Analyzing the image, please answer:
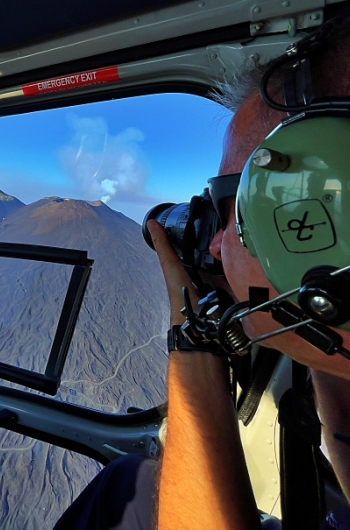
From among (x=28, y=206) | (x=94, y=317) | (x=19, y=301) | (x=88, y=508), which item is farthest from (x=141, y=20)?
(x=88, y=508)

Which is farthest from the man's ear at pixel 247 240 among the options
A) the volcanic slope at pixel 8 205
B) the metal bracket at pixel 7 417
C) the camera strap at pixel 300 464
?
the metal bracket at pixel 7 417

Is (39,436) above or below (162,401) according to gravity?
below

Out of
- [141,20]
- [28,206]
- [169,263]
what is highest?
[141,20]

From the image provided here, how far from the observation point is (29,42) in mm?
1344

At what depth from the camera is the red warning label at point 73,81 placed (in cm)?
131

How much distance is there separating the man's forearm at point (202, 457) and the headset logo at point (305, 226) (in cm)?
56

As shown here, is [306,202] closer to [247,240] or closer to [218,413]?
[247,240]

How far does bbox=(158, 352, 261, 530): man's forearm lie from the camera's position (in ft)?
2.60

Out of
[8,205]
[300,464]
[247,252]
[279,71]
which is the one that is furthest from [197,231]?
[8,205]

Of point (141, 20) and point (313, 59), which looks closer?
point (313, 59)

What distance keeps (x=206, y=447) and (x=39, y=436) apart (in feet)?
3.80

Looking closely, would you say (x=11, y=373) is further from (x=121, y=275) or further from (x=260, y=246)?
(x=260, y=246)

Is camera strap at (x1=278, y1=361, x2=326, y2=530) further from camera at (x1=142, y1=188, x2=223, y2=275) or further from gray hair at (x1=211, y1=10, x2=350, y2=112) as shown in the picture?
gray hair at (x1=211, y1=10, x2=350, y2=112)

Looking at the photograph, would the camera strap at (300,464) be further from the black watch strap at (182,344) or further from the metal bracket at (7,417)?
the metal bracket at (7,417)
